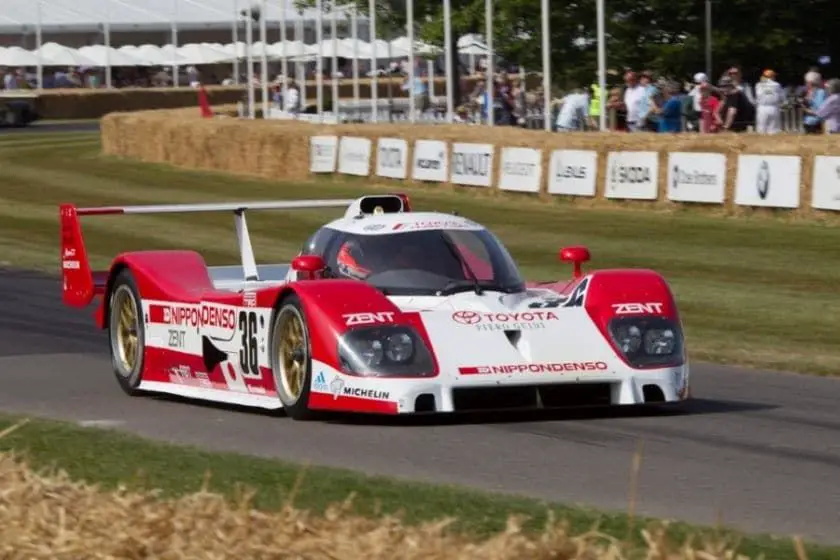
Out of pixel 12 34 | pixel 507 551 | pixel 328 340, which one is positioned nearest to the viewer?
pixel 507 551

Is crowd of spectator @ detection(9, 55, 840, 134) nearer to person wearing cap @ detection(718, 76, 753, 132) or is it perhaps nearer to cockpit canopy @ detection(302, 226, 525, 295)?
person wearing cap @ detection(718, 76, 753, 132)

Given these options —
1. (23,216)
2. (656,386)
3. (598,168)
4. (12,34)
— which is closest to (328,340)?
(656,386)

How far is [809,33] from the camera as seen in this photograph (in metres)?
38.3

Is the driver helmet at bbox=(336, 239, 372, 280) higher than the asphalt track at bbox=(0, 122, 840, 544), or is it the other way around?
the driver helmet at bbox=(336, 239, 372, 280)

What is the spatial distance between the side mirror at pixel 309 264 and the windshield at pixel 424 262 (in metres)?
0.25

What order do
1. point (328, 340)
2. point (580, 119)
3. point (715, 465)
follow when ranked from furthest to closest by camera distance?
1. point (580, 119)
2. point (328, 340)
3. point (715, 465)

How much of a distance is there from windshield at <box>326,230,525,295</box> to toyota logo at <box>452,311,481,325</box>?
23.8 inches

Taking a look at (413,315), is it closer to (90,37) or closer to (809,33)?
(809,33)

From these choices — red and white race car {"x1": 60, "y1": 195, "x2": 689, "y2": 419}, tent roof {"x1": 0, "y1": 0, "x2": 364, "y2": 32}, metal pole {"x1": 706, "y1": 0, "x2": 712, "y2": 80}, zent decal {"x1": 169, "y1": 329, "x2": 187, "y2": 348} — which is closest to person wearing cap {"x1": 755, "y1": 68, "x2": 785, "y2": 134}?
metal pole {"x1": 706, "y1": 0, "x2": 712, "y2": 80}

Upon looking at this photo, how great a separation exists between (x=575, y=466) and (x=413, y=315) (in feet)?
5.77

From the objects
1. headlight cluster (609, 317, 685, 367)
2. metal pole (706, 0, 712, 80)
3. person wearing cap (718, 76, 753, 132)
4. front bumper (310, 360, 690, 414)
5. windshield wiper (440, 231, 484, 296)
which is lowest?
front bumper (310, 360, 690, 414)

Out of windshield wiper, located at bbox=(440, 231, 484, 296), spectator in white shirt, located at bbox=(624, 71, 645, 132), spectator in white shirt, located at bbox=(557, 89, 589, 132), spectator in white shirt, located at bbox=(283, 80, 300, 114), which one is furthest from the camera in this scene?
spectator in white shirt, located at bbox=(283, 80, 300, 114)

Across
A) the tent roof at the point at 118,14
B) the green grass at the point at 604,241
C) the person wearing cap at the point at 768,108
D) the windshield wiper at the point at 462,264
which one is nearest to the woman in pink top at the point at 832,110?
the person wearing cap at the point at 768,108

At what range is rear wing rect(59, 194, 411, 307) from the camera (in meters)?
12.6
